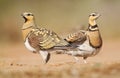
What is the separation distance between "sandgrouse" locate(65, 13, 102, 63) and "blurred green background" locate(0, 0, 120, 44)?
24.8 feet

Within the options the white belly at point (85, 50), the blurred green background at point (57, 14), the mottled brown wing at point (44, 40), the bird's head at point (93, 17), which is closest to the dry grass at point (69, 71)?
the white belly at point (85, 50)

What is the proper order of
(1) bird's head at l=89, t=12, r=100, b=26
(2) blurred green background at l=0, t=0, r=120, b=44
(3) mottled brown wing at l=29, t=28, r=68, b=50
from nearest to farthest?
(3) mottled brown wing at l=29, t=28, r=68, b=50 < (1) bird's head at l=89, t=12, r=100, b=26 < (2) blurred green background at l=0, t=0, r=120, b=44

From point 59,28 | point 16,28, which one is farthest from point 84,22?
point 16,28

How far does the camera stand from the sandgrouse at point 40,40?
37.2 ft

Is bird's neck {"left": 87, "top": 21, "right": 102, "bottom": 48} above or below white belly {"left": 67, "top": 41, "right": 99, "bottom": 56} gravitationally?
above

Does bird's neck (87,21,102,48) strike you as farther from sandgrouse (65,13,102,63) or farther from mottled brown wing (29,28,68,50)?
mottled brown wing (29,28,68,50)

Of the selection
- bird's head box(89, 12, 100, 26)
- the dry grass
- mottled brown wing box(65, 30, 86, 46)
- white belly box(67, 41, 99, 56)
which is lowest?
the dry grass

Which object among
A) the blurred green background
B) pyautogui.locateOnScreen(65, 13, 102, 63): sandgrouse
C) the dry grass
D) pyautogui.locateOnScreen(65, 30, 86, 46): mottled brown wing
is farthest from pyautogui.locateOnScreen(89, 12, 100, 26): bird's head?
the blurred green background

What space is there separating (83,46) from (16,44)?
24.6 ft

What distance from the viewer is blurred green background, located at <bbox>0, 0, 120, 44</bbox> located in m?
19.6

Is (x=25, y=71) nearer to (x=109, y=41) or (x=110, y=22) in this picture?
(x=109, y=41)

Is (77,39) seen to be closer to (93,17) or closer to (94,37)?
(94,37)

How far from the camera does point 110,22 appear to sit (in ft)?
65.5

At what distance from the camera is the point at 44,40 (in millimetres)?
11438
